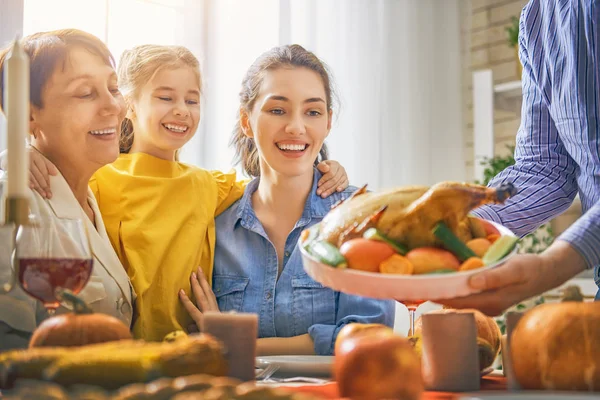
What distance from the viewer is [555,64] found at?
5.16ft

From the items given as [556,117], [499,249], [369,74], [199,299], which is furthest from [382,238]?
[369,74]

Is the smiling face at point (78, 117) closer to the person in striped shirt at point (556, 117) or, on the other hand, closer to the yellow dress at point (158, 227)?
the yellow dress at point (158, 227)

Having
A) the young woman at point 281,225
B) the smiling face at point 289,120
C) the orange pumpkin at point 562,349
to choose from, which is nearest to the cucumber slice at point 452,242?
the orange pumpkin at point 562,349

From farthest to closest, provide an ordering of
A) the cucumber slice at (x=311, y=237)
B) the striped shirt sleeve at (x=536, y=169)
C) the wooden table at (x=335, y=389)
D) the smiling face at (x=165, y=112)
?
the smiling face at (x=165, y=112) < the striped shirt sleeve at (x=536, y=169) < the cucumber slice at (x=311, y=237) < the wooden table at (x=335, y=389)

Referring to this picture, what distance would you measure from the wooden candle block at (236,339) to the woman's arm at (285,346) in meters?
0.80

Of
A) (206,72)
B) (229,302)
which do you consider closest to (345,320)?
(229,302)

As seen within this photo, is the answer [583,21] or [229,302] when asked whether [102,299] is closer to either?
[229,302]

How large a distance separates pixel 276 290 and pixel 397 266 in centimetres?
98

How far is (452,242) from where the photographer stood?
0.95 metres

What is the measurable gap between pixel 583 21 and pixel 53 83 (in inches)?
47.4

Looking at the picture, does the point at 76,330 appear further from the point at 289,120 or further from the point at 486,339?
the point at 289,120

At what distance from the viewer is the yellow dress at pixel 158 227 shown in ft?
5.76

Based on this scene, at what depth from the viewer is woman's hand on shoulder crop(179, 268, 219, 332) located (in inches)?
69.1

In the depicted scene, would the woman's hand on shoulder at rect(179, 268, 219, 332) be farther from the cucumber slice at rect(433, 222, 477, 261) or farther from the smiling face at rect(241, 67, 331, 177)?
the cucumber slice at rect(433, 222, 477, 261)
